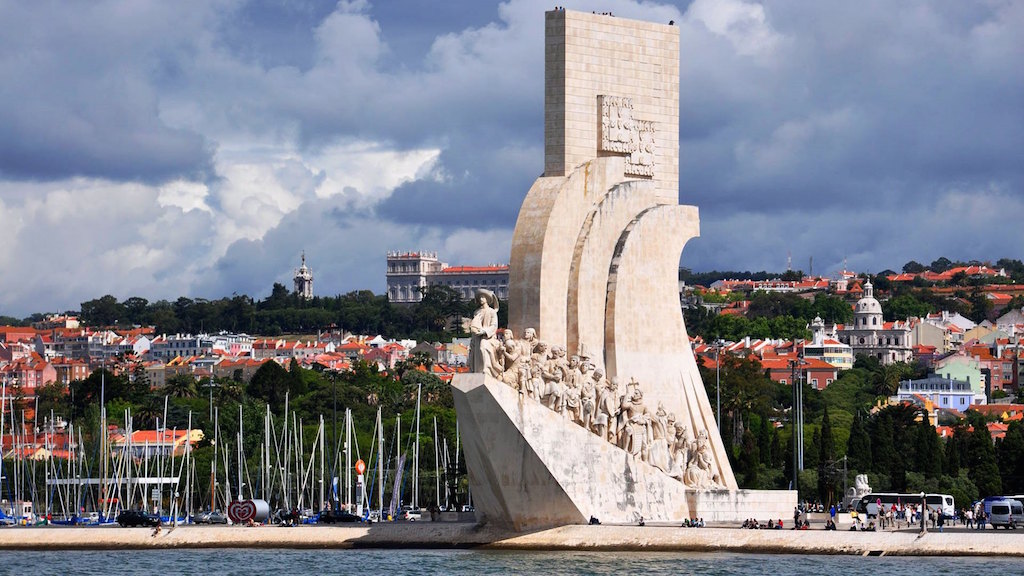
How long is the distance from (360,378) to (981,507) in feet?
198

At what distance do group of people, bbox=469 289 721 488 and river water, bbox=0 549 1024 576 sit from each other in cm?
291

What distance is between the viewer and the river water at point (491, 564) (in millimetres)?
32906

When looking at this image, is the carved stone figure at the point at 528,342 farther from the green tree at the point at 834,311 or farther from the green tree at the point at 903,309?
the green tree at the point at 903,309

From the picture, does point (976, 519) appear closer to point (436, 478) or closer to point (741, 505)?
point (741, 505)

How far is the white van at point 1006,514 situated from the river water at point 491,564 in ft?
22.0

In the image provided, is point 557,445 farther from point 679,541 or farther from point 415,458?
point 415,458

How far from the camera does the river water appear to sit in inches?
1296

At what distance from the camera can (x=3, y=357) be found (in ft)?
561

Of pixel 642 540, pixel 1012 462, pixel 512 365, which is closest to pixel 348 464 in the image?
pixel 1012 462

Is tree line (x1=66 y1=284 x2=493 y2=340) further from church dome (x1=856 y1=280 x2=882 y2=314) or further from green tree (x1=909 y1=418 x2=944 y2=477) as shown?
green tree (x1=909 y1=418 x2=944 y2=477)

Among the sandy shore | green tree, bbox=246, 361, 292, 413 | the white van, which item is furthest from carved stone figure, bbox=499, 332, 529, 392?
green tree, bbox=246, 361, 292, 413

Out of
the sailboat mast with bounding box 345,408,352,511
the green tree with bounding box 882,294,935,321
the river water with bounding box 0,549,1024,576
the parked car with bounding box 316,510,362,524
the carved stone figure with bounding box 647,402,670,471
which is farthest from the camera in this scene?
the green tree with bounding box 882,294,935,321

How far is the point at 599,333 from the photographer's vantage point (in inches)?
1559

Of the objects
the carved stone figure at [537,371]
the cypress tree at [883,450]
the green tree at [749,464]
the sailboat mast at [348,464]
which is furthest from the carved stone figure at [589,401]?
the cypress tree at [883,450]
